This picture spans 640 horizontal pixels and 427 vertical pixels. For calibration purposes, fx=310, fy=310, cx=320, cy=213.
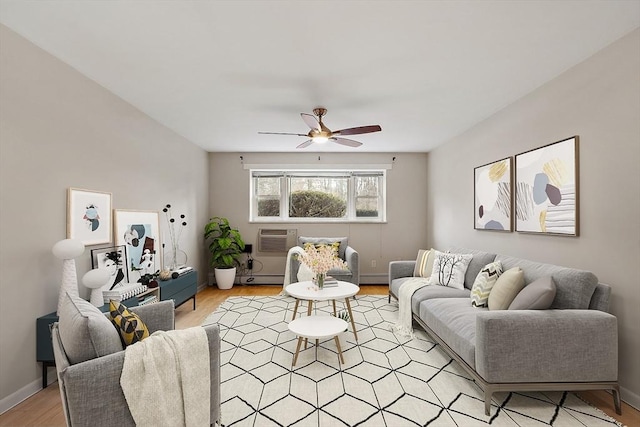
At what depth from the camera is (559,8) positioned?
6.07 ft

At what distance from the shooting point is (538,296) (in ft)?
7.13

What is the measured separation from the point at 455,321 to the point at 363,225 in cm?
349

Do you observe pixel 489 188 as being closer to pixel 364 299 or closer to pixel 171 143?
pixel 364 299

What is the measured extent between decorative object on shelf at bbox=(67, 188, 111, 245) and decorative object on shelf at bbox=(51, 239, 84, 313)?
0.99ft

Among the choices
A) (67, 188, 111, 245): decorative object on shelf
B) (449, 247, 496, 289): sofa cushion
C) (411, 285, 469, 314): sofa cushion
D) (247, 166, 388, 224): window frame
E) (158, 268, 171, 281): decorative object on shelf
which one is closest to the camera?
(67, 188, 111, 245): decorative object on shelf

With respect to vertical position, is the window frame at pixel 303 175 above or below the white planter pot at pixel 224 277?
above

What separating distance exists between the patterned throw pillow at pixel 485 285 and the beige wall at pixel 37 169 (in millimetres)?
3527

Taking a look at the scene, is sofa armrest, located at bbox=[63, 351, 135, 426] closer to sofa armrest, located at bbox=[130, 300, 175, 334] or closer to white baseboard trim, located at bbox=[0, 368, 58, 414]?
sofa armrest, located at bbox=[130, 300, 175, 334]

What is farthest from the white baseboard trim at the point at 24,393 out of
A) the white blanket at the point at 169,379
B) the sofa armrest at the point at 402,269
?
the sofa armrest at the point at 402,269

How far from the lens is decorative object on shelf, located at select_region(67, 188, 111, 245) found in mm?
2609

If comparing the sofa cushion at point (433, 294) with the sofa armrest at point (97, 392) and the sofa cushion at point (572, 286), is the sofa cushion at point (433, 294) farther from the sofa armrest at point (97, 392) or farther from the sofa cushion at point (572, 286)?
the sofa armrest at point (97, 392)

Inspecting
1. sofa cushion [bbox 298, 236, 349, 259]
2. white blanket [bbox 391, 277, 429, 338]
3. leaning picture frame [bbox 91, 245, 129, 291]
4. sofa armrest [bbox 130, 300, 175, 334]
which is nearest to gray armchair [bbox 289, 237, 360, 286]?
sofa cushion [bbox 298, 236, 349, 259]

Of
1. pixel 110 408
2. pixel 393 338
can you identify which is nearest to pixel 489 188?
pixel 393 338

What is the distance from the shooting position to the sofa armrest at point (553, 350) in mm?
1988
